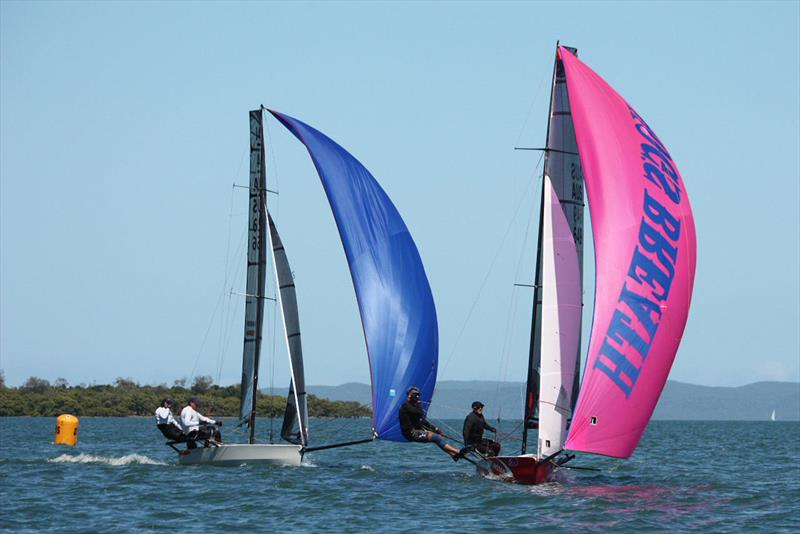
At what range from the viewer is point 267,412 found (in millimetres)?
81062

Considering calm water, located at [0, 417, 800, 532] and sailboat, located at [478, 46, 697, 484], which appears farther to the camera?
sailboat, located at [478, 46, 697, 484]

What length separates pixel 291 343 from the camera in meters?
27.5

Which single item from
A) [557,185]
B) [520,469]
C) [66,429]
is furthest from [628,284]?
[66,429]

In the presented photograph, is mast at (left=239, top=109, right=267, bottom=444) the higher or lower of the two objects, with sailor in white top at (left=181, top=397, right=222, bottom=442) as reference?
higher

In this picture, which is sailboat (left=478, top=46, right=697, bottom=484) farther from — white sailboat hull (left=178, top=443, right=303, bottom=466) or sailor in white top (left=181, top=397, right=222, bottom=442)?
sailor in white top (left=181, top=397, right=222, bottom=442)

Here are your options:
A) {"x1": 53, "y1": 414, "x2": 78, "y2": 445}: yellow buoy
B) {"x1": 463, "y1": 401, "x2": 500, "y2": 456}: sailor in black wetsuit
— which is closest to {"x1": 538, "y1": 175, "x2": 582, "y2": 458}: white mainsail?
{"x1": 463, "y1": 401, "x2": 500, "y2": 456}: sailor in black wetsuit

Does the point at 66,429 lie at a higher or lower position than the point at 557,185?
lower

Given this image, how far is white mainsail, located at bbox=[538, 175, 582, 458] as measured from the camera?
2331cm

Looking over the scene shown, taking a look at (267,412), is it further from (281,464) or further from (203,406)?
(281,464)

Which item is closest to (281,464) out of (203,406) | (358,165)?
(358,165)

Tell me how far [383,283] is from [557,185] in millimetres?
4296

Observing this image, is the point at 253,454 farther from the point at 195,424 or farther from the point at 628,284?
the point at 628,284

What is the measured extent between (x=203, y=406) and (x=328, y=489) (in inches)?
2257

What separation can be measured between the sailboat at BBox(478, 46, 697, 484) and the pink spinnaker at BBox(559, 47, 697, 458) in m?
0.02
